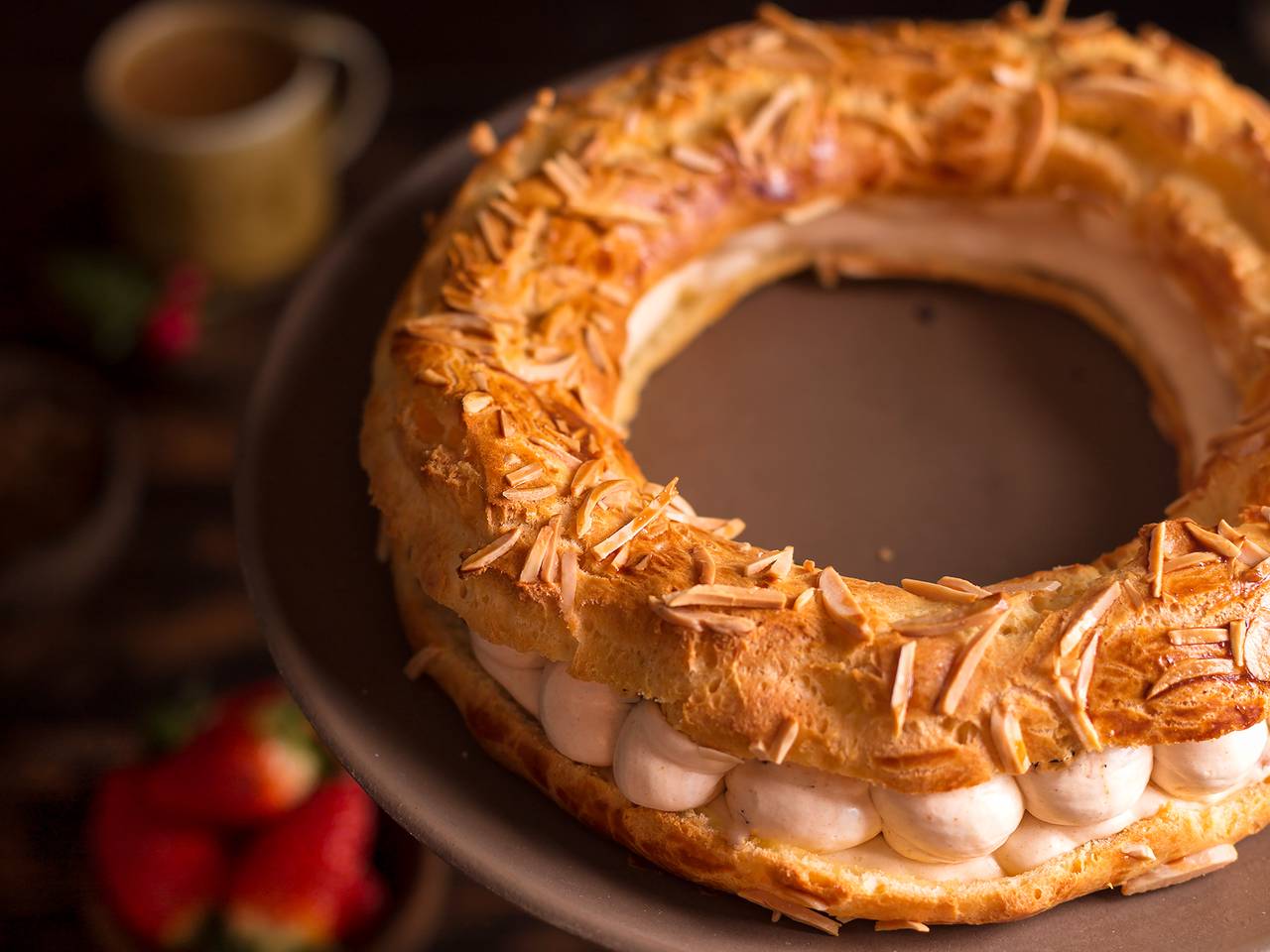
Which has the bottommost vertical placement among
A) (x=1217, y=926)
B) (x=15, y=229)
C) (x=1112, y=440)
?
(x=15, y=229)

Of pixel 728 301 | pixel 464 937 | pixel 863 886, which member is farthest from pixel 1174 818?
pixel 464 937

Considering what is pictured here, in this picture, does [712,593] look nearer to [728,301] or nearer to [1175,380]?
[728,301]

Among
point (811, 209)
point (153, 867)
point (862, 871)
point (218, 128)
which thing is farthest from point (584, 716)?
point (218, 128)

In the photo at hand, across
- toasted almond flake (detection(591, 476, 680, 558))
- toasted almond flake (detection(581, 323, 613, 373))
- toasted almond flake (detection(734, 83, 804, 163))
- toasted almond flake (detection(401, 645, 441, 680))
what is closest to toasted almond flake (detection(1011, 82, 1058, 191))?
toasted almond flake (detection(734, 83, 804, 163))

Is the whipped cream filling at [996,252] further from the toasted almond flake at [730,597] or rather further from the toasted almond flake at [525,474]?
the toasted almond flake at [730,597]

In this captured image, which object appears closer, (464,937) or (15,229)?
(464,937)

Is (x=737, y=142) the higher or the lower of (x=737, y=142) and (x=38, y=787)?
the higher

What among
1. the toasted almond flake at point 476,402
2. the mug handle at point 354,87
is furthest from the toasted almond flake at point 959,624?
the mug handle at point 354,87

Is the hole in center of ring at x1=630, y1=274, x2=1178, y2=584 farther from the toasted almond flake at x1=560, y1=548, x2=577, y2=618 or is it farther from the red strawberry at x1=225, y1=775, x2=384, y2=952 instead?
the red strawberry at x1=225, y1=775, x2=384, y2=952
